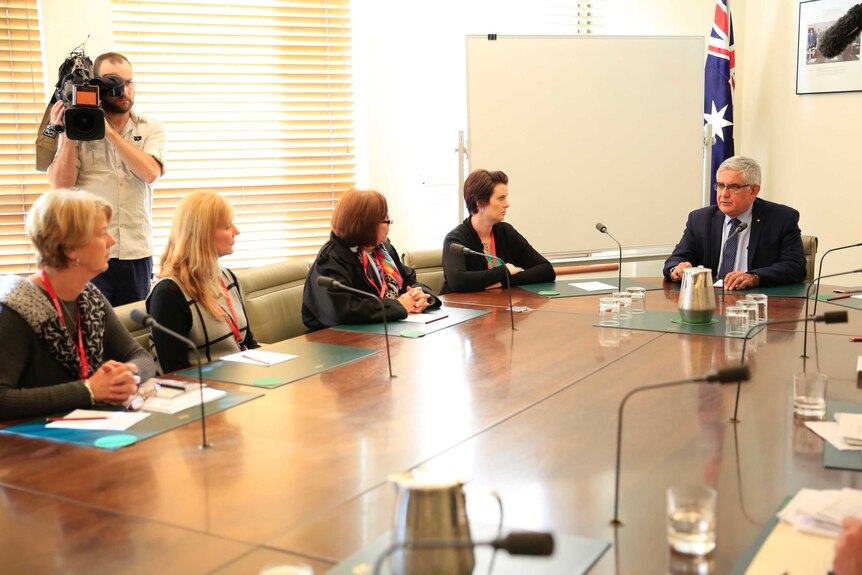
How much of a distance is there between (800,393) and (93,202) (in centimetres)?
191

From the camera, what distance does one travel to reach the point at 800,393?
2.04m

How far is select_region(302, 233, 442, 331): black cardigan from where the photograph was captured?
3.34m

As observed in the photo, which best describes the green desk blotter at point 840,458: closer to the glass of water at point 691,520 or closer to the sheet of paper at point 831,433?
the sheet of paper at point 831,433

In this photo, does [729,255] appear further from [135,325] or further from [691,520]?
[691,520]

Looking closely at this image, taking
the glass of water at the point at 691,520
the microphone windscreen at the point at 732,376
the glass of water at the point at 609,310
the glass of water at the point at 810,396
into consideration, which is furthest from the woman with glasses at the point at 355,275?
the glass of water at the point at 691,520

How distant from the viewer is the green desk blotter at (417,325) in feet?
10.4

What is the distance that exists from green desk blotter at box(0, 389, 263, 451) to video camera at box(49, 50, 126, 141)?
5.28 feet

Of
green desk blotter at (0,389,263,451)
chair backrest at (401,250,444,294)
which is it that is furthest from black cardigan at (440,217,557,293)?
green desk blotter at (0,389,263,451)

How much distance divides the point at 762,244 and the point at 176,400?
295 cm

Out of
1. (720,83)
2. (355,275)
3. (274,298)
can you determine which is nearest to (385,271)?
(355,275)

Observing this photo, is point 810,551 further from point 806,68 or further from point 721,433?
point 806,68

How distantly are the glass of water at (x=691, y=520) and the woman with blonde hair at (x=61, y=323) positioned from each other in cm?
144

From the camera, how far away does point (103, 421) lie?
2094 millimetres

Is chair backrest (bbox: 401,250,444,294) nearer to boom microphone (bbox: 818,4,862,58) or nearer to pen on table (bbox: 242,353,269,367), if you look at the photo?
pen on table (bbox: 242,353,269,367)
